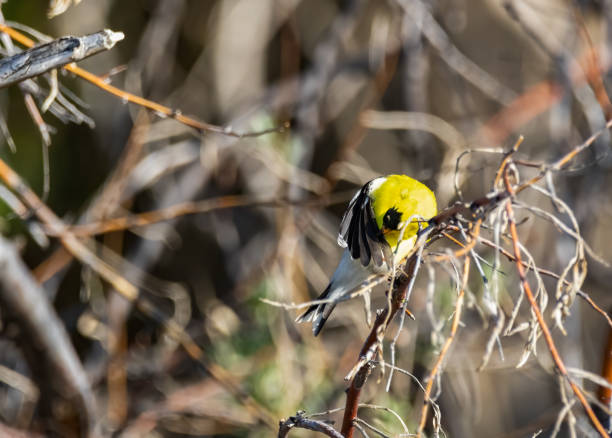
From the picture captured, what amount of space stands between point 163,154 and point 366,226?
1943 millimetres

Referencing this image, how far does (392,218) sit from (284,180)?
1674 mm

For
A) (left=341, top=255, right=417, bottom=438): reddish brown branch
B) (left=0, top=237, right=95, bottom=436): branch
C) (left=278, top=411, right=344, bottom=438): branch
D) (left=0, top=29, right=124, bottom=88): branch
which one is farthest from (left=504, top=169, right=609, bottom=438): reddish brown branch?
(left=0, top=237, right=95, bottom=436): branch

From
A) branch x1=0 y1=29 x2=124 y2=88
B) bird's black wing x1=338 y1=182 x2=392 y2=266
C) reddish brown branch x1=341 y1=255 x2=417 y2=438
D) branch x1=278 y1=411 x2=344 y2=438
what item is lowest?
branch x1=278 y1=411 x2=344 y2=438

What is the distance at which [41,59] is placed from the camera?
137 cm

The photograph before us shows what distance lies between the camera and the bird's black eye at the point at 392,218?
7.09ft

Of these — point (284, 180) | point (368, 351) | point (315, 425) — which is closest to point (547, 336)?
point (368, 351)

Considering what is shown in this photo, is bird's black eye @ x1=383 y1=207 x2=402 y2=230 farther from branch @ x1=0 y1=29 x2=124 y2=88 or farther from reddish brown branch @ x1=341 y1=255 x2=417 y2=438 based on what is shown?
branch @ x1=0 y1=29 x2=124 y2=88

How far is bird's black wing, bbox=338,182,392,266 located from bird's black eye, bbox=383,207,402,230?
40 mm

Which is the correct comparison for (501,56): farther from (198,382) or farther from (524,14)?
(198,382)

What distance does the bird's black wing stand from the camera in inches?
84.5

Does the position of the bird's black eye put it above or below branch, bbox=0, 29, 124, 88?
below

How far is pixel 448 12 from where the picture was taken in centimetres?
444

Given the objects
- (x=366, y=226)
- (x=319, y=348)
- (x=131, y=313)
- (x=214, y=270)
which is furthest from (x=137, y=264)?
(x=366, y=226)

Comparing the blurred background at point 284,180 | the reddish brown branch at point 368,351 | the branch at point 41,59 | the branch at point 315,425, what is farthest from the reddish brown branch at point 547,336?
the blurred background at point 284,180
